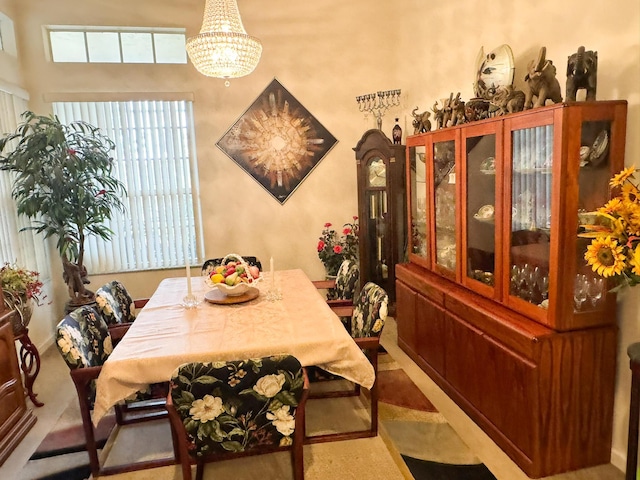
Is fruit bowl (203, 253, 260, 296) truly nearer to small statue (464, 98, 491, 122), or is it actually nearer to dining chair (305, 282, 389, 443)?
dining chair (305, 282, 389, 443)

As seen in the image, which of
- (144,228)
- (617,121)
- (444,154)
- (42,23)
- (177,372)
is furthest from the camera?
(144,228)

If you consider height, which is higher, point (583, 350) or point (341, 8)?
point (341, 8)

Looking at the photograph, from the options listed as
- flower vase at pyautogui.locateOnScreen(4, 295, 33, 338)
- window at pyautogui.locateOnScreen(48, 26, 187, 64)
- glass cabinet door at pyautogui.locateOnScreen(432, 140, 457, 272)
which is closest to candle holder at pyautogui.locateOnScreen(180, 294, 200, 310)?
flower vase at pyautogui.locateOnScreen(4, 295, 33, 338)

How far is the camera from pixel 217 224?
15.5 ft

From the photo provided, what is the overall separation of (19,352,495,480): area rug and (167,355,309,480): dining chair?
0.52 meters

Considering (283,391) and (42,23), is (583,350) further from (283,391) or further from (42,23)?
(42,23)

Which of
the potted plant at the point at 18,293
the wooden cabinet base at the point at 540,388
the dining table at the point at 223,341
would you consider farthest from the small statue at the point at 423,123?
the potted plant at the point at 18,293

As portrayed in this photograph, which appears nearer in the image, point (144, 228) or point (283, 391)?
point (283, 391)

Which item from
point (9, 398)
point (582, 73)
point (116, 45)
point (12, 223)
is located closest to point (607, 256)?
point (582, 73)

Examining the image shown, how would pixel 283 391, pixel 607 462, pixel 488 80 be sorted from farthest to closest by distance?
pixel 488 80 < pixel 607 462 < pixel 283 391

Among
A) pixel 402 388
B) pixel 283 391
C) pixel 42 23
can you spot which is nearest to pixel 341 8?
pixel 42 23

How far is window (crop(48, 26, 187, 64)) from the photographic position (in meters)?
4.34

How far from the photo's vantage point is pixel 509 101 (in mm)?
2357

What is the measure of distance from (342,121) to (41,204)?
3021 millimetres
